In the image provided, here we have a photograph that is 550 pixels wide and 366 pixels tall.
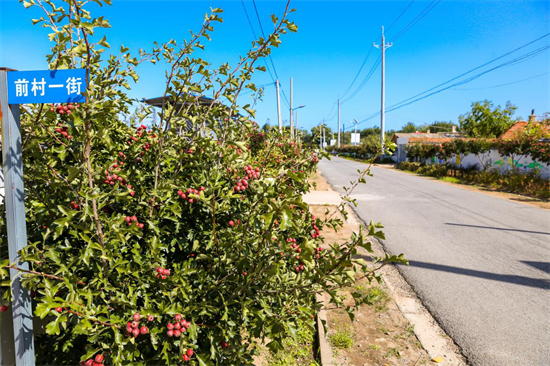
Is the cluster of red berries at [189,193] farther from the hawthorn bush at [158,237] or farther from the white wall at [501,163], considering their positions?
the white wall at [501,163]

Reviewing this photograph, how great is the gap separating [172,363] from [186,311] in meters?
0.30

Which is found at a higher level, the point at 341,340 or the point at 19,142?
the point at 19,142

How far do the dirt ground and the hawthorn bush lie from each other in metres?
1.31

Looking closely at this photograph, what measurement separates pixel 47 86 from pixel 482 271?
19.1ft

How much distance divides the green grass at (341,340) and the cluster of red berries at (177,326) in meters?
1.99

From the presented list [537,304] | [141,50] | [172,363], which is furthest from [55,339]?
[537,304]

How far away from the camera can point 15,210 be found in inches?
73.2

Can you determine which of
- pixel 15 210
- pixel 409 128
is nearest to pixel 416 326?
pixel 15 210

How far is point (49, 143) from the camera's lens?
7.29 feet

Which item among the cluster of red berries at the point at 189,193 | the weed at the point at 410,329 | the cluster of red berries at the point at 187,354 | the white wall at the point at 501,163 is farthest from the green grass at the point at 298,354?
the white wall at the point at 501,163

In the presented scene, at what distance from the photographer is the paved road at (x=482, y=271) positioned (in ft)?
11.4

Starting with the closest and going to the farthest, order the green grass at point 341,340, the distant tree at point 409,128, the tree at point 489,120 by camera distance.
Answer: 1. the green grass at point 341,340
2. the tree at point 489,120
3. the distant tree at point 409,128

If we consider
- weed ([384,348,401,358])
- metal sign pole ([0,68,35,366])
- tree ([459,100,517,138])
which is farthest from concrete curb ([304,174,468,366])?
tree ([459,100,517,138])

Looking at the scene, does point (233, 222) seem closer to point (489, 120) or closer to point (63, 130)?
point (63, 130)
